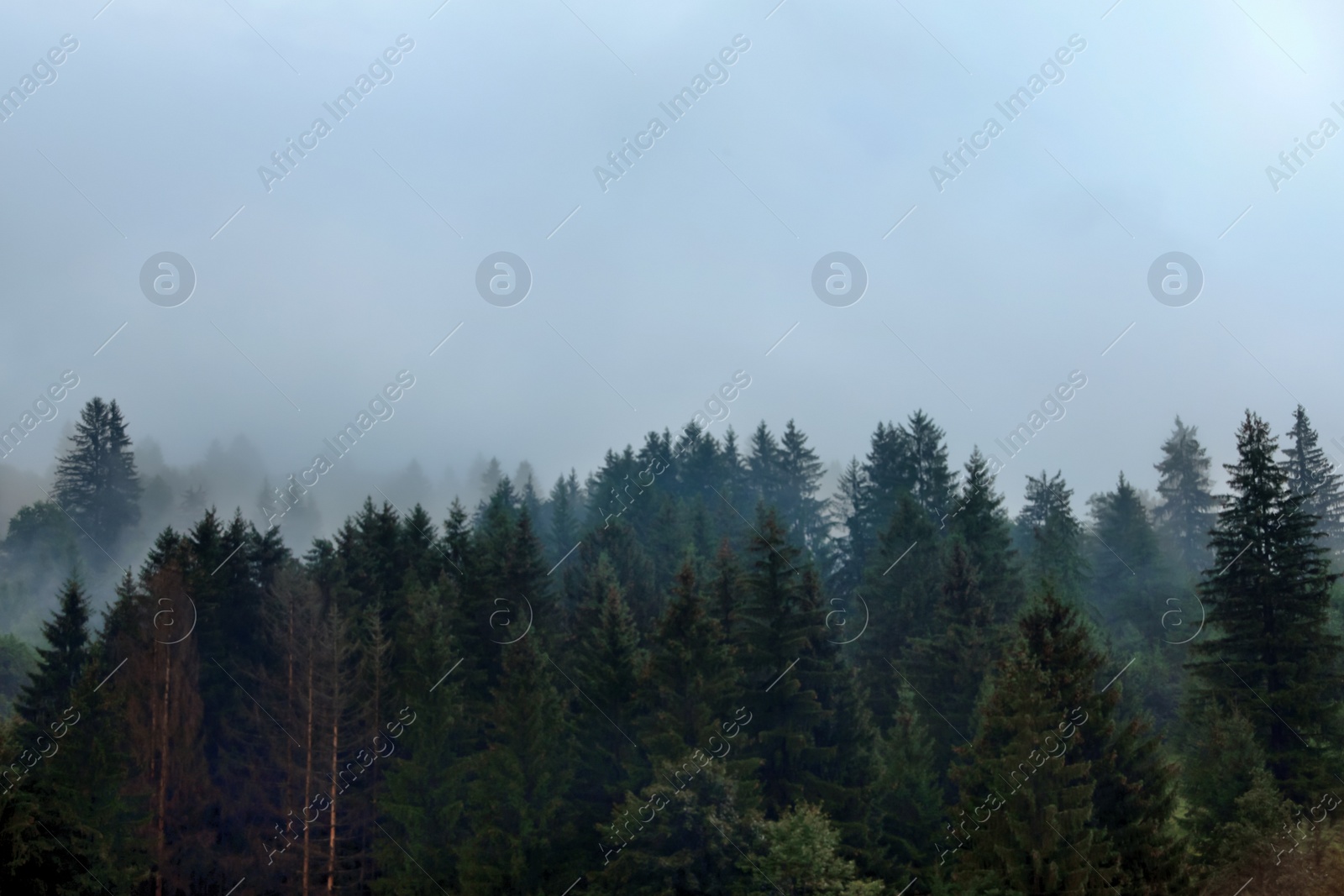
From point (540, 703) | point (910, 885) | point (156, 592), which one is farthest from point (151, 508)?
point (910, 885)

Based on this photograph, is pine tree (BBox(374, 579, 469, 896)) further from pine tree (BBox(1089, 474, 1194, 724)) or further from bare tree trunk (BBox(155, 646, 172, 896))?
pine tree (BBox(1089, 474, 1194, 724))

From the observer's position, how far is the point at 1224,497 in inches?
1906

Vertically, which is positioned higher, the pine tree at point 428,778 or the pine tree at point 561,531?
the pine tree at point 561,531

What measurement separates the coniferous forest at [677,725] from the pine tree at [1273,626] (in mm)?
134

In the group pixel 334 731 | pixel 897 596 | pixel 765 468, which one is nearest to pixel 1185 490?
pixel 765 468

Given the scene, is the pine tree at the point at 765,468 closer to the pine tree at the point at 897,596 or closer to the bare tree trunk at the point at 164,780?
the pine tree at the point at 897,596

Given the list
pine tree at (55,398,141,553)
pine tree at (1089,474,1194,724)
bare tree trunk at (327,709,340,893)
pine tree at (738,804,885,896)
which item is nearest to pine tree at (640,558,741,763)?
pine tree at (738,804,885,896)

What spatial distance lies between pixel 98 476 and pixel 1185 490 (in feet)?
412

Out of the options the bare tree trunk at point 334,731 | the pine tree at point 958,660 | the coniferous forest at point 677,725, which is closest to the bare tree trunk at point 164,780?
the coniferous forest at point 677,725

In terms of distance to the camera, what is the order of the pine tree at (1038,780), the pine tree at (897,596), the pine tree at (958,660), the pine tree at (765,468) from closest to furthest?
the pine tree at (1038,780) < the pine tree at (958,660) < the pine tree at (897,596) < the pine tree at (765,468)

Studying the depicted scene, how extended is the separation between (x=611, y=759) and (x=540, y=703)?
4.30 meters

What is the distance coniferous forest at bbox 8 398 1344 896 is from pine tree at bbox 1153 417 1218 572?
1767 inches

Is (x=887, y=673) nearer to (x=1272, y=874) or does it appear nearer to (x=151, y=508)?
(x=1272, y=874)

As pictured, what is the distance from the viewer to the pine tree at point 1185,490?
11925cm
